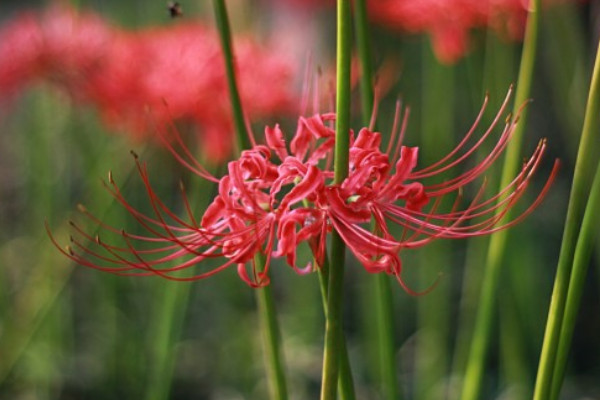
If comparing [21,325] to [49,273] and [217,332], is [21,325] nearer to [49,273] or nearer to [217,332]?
[49,273]

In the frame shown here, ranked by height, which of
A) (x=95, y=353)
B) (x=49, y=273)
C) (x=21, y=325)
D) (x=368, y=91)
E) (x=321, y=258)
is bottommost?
(x=95, y=353)

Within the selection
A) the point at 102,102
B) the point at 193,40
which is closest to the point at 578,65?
the point at 193,40

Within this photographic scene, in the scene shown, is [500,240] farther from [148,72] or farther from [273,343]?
[148,72]

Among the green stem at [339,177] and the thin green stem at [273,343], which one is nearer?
the green stem at [339,177]

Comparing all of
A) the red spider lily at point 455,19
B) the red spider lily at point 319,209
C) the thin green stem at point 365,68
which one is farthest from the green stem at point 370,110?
the red spider lily at point 455,19

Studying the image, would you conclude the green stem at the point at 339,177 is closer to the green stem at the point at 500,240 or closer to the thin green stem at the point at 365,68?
the thin green stem at the point at 365,68

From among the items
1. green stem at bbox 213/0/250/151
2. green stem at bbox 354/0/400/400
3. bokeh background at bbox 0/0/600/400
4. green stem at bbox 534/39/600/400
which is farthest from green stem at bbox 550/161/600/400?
bokeh background at bbox 0/0/600/400
